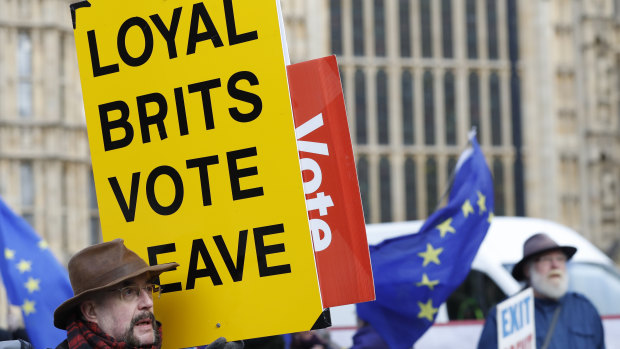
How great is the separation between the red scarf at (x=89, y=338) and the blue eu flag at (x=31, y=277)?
2.10 m

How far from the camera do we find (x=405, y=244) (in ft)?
18.7

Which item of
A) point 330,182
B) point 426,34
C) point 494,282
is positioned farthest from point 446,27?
point 330,182

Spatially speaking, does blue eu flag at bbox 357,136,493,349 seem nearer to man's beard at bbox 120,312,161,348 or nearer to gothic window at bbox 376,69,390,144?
man's beard at bbox 120,312,161,348

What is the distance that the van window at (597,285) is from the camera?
26.3 ft

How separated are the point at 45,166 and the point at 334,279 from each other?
17.8m

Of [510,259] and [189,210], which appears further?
[510,259]

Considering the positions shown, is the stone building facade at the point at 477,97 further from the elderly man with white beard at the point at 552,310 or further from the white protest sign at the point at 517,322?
the white protest sign at the point at 517,322

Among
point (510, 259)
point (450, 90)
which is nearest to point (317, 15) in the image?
point (450, 90)

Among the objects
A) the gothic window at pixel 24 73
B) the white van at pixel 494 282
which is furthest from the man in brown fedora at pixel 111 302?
the gothic window at pixel 24 73

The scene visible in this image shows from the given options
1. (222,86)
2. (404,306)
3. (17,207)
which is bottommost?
(17,207)

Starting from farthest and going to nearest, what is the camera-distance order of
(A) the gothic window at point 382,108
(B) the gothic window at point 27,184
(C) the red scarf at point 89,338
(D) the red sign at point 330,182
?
(A) the gothic window at point 382,108
(B) the gothic window at point 27,184
(D) the red sign at point 330,182
(C) the red scarf at point 89,338

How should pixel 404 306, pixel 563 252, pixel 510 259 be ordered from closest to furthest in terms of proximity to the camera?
1. pixel 563 252
2. pixel 404 306
3. pixel 510 259

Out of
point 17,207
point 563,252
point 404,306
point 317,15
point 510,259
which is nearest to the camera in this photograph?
point 563,252

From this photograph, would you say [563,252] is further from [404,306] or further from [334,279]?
[334,279]
